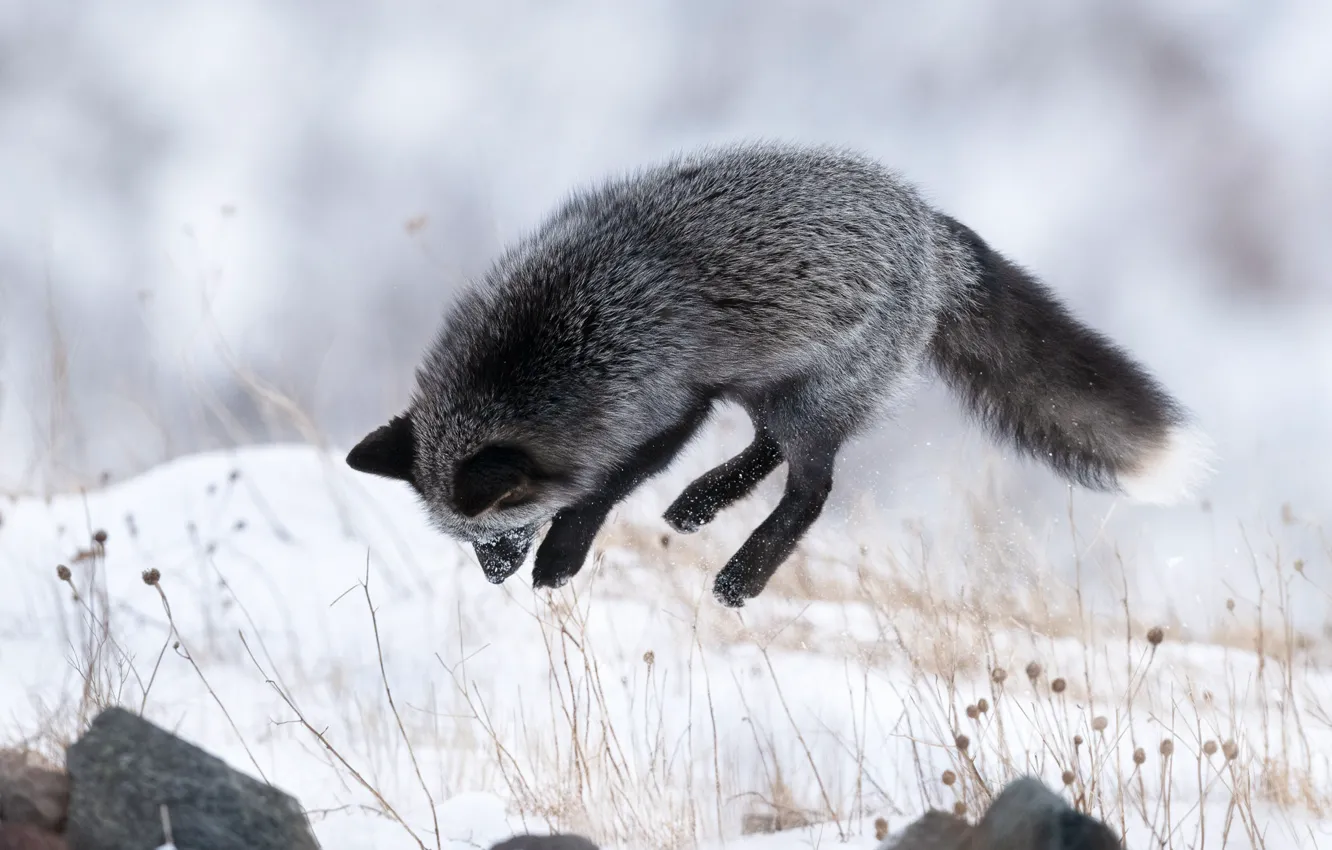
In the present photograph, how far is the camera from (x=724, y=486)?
4.26m

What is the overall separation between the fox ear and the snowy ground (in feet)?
1.25

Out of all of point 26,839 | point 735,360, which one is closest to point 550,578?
point 735,360

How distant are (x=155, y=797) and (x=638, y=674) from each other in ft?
8.39

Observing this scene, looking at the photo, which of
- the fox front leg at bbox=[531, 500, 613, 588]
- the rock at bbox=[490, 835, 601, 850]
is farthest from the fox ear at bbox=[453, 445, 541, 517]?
the rock at bbox=[490, 835, 601, 850]

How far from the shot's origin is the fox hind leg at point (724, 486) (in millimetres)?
4230

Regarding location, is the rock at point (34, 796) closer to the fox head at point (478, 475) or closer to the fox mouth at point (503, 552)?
the fox head at point (478, 475)

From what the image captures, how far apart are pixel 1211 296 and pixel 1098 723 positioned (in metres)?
6.74

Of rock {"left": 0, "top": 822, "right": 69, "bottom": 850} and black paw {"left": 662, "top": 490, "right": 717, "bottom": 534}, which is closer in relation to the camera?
rock {"left": 0, "top": 822, "right": 69, "bottom": 850}

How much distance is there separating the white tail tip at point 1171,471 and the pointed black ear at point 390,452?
8.71 ft

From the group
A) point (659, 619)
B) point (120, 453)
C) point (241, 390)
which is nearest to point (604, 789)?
point (659, 619)

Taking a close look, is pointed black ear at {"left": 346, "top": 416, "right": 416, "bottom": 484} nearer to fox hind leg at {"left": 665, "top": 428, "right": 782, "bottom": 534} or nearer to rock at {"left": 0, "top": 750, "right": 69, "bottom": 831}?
fox hind leg at {"left": 665, "top": 428, "right": 782, "bottom": 534}

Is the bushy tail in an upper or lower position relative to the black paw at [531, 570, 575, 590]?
upper

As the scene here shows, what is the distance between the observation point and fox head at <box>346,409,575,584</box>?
3.39 meters

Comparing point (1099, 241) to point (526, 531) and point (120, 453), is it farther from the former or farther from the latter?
point (120, 453)
